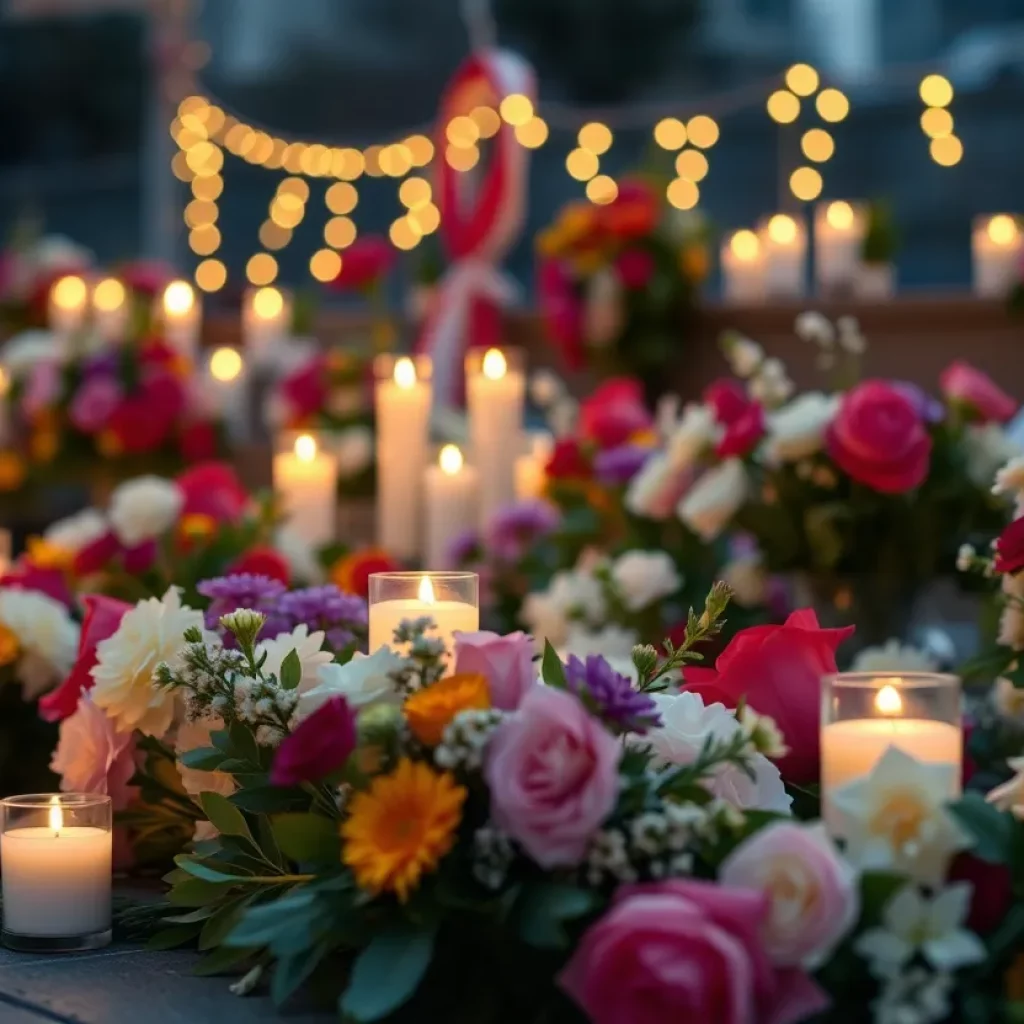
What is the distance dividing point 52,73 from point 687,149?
7.72 ft

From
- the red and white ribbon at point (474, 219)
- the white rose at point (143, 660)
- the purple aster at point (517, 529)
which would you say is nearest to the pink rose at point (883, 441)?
the purple aster at point (517, 529)

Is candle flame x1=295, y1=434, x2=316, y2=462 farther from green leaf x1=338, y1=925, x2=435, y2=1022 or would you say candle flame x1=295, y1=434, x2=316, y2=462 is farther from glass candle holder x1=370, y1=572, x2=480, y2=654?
green leaf x1=338, y1=925, x2=435, y2=1022

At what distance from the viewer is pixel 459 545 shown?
7.32ft

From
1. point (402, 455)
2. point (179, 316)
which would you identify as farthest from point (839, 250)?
point (402, 455)

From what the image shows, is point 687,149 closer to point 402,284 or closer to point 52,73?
point 402,284

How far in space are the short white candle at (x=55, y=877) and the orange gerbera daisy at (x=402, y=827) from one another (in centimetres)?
28

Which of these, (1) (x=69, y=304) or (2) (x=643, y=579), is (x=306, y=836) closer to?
(2) (x=643, y=579)

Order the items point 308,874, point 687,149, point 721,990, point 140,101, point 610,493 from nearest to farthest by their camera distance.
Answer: point 721,990 → point 308,874 → point 610,493 → point 687,149 → point 140,101

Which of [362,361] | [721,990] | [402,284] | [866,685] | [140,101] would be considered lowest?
[721,990]

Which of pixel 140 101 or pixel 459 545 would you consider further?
pixel 140 101

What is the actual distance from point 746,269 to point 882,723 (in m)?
2.70

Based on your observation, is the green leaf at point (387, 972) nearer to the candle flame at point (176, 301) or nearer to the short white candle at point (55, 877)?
the short white candle at point (55, 877)

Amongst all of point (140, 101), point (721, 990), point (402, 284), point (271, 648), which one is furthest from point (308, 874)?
point (140, 101)

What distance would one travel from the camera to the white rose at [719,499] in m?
1.90
